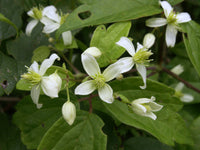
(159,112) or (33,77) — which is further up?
(33,77)

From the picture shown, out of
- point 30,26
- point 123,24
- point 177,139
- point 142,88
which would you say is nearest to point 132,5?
point 123,24

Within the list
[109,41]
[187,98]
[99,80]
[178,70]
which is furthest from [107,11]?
[187,98]

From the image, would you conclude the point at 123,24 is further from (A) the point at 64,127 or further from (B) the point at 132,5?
(A) the point at 64,127

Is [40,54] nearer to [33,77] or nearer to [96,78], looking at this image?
[33,77]

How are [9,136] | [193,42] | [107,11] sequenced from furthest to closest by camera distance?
1. [9,136]
2. [193,42]
3. [107,11]

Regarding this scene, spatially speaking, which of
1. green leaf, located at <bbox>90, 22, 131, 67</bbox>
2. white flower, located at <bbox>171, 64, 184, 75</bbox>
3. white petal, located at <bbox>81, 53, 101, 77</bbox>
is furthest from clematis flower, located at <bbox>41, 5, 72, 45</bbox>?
white flower, located at <bbox>171, 64, 184, 75</bbox>

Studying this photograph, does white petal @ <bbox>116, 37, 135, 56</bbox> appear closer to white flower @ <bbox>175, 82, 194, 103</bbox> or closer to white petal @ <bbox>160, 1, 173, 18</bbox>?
white petal @ <bbox>160, 1, 173, 18</bbox>

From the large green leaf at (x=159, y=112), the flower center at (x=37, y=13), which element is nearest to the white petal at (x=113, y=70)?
the large green leaf at (x=159, y=112)
